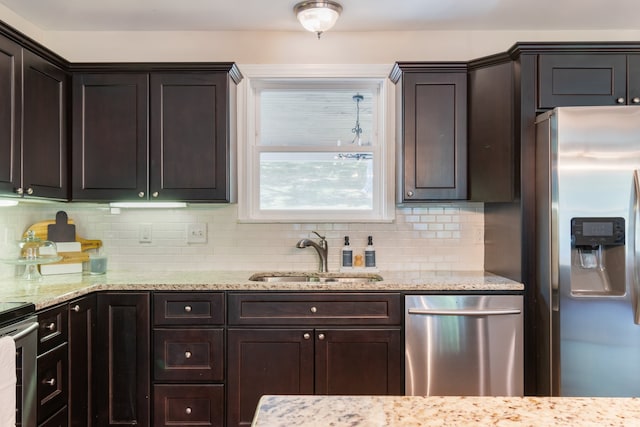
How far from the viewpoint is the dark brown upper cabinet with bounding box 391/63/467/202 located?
2656mm

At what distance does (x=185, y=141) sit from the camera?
265 cm

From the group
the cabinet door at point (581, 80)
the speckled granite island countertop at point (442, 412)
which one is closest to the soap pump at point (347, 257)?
the cabinet door at point (581, 80)

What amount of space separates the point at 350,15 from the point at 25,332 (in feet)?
7.83

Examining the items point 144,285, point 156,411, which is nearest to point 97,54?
point 144,285

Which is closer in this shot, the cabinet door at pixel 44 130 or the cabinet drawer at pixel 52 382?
the cabinet drawer at pixel 52 382

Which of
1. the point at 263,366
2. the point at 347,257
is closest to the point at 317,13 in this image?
the point at 347,257

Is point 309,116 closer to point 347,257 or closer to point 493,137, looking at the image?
point 347,257

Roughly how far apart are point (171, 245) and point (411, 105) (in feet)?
6.04

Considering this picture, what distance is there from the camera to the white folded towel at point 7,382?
59.1 inches

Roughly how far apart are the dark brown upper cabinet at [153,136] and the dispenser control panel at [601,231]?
6.40 ft

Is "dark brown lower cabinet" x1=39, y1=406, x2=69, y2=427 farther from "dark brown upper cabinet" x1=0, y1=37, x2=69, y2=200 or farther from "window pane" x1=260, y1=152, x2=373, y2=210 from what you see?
"window pane" x1=260, y1=152, x2=373, y2=210

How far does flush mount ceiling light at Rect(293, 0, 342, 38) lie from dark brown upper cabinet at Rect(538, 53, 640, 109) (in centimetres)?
118

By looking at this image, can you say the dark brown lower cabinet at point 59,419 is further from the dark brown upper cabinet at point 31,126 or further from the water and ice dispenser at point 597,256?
the water and ice dispenser at point 597,256

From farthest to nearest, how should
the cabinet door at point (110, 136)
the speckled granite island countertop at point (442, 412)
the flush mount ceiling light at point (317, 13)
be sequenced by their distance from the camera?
the cabinet door at point (110, 136) < the flush mount ceiling light at point (317, 13) < the speckled granite island countertop at point (442, 412)
